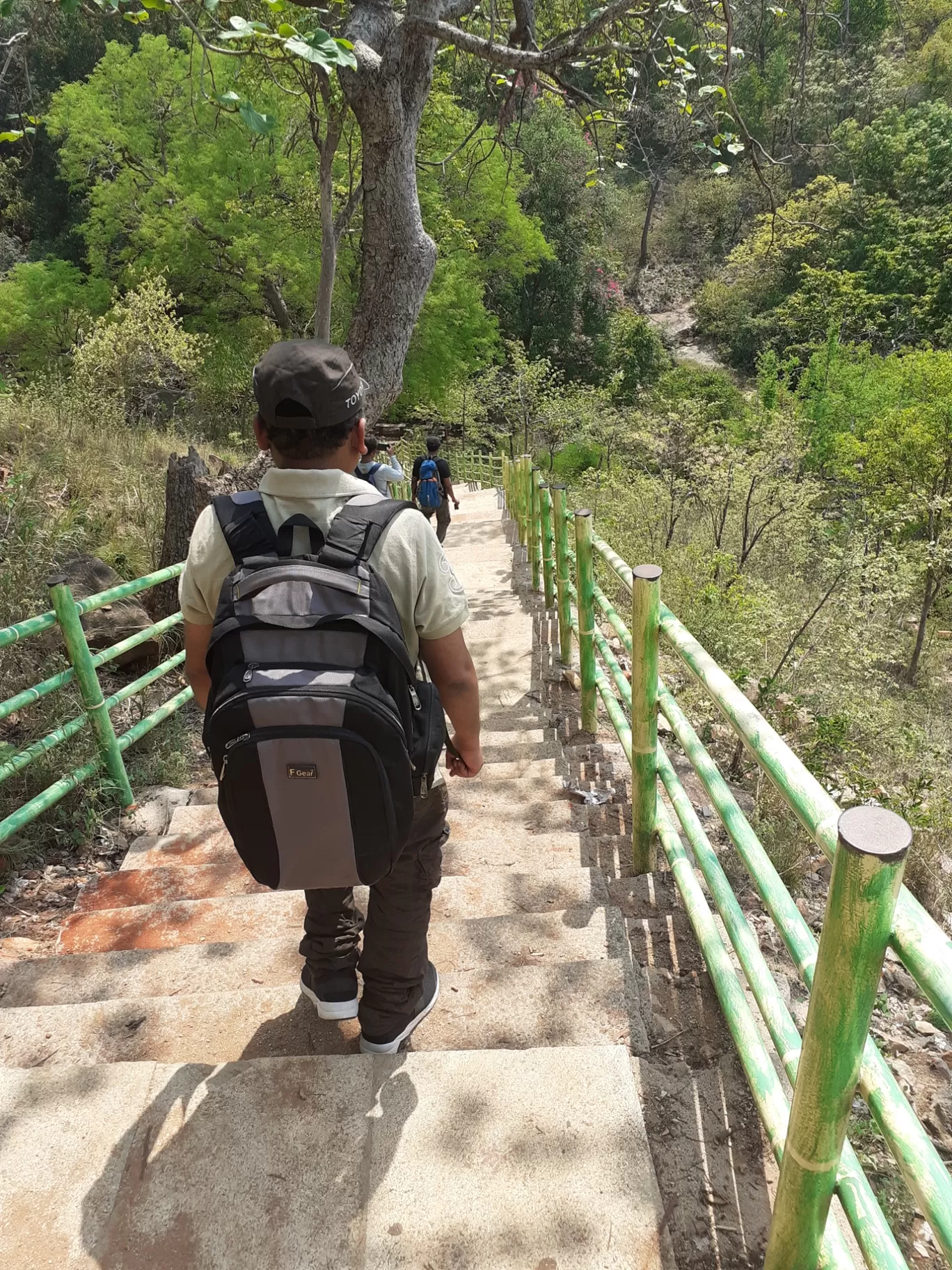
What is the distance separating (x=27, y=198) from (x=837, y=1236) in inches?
1261

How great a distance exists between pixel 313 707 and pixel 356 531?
1.18 ft

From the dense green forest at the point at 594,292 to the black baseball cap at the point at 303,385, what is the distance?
1.00 m

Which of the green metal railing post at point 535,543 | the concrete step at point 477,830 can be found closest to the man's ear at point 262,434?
the concrete step at point 477,830

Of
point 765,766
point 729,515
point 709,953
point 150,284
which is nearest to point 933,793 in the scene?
point 709,953

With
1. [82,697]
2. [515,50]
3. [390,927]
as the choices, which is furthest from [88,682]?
[515,50]

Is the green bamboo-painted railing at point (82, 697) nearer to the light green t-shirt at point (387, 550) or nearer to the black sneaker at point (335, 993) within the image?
the light green t-shirt at point (387, 550)

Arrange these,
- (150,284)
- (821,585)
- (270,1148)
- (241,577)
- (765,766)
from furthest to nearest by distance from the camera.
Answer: (150,284), (821,585), (270,1148), (241,577), (765,766)

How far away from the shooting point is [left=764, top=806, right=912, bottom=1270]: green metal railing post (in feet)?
3.00

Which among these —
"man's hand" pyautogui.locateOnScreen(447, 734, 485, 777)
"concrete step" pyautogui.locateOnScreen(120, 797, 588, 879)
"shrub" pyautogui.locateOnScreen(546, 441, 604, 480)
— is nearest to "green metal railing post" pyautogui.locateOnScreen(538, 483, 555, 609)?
"concrete step" pyautogui.locateOnScreen(120, 797, 588, 879)

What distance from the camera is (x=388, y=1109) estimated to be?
1693 mm

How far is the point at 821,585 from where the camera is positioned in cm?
1198

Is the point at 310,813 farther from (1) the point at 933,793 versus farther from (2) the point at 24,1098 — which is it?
(1) the point at 933,793

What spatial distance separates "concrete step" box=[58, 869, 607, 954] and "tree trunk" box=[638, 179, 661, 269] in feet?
135

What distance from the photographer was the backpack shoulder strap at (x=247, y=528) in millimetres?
1602
